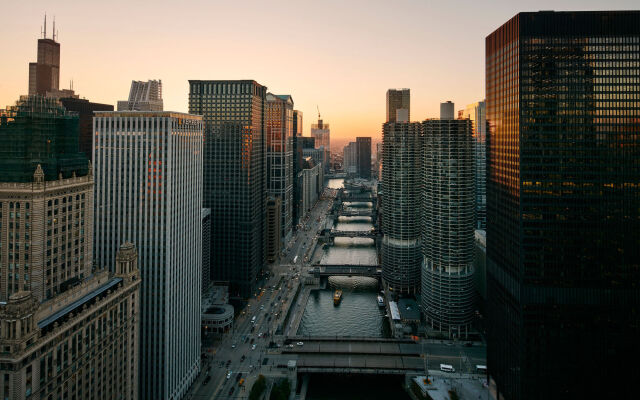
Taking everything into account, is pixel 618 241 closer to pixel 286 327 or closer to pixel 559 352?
pixel 559 352

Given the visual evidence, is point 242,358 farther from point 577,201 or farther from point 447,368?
point 577,201

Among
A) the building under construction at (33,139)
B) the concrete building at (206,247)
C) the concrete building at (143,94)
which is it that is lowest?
the concrete building at (206,247)

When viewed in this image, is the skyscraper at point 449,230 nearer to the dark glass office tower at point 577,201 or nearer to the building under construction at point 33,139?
the dark glass office tower at point 577,201

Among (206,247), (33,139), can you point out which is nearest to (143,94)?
(206,247)

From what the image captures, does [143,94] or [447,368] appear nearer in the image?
[447,368]

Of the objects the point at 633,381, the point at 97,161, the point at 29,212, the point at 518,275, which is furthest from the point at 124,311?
the point at 633,381

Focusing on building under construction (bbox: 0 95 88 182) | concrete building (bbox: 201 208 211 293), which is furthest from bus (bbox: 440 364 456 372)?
building under construction (bbox: 0 95 88 182)

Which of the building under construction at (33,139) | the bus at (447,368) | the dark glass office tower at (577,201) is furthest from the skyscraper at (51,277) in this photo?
the bus at (447,368)

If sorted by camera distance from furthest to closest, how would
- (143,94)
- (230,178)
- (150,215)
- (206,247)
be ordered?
(230,178)
(206,247)
(143,94)
(150,215)
